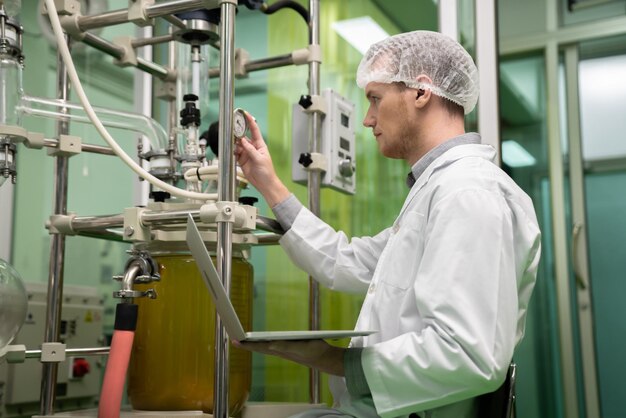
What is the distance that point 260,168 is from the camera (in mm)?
1685

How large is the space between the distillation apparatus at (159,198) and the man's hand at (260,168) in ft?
0.16

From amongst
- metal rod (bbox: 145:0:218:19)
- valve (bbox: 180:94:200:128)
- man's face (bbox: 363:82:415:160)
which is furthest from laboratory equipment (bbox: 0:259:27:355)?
man's face (bbox: 363:82:415:160)

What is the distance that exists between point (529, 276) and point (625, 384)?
1133mm

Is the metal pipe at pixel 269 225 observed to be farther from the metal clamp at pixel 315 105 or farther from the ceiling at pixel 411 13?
the ceiling at pixel 411 13

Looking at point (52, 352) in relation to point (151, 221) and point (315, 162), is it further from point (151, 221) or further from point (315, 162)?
point (315, 162)

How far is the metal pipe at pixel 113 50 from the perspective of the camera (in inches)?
68.7

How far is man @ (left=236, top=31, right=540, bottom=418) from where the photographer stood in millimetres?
1140

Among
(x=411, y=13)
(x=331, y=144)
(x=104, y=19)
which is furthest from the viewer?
(x=411, y=13)

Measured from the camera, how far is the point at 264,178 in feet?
5.55

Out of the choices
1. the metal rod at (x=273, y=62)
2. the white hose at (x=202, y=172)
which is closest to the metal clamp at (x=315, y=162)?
the metal rod at (x=273, y=62)

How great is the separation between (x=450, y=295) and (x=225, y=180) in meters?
0.49

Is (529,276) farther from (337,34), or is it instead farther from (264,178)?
(337,34)

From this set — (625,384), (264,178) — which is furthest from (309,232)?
(625,384)

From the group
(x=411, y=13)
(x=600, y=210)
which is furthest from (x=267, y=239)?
(x=600, y=210)
